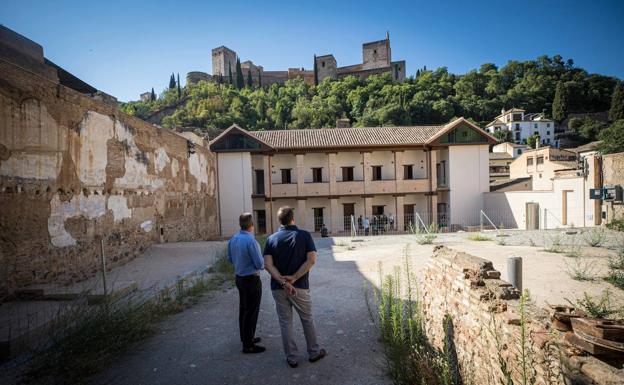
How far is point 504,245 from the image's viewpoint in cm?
1217

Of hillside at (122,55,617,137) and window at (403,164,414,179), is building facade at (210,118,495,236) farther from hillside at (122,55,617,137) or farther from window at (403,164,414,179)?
hillside at (122,55,617,137)

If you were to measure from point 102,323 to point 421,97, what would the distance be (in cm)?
6036

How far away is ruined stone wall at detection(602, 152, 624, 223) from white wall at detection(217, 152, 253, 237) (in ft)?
71.1

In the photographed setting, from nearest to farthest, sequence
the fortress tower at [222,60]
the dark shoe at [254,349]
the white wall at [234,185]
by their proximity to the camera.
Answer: the dark shoe at [254,349], the white wall at [234,185], the fortress tower at [222,60]

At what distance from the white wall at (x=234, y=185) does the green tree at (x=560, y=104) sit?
6950 centimetres

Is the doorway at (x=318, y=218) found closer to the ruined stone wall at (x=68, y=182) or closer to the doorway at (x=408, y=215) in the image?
the doorway at (x=408, y=215)

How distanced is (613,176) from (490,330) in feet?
68.3

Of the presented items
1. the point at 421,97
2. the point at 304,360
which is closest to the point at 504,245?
the point at 304,360

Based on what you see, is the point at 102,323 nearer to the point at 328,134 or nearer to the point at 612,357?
the point at 612,357

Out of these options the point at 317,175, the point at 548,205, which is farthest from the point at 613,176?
the point at 317,175

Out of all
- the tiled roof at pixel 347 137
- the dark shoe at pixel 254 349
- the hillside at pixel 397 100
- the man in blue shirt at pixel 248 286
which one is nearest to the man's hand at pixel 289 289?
the man in blue shirt at pixel 248 286

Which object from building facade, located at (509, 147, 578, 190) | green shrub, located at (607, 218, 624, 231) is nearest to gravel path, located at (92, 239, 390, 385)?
green shrub, located at (607, 218, 624, 231)

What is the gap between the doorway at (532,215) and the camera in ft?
65.6

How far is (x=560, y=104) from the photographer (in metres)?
62.2
